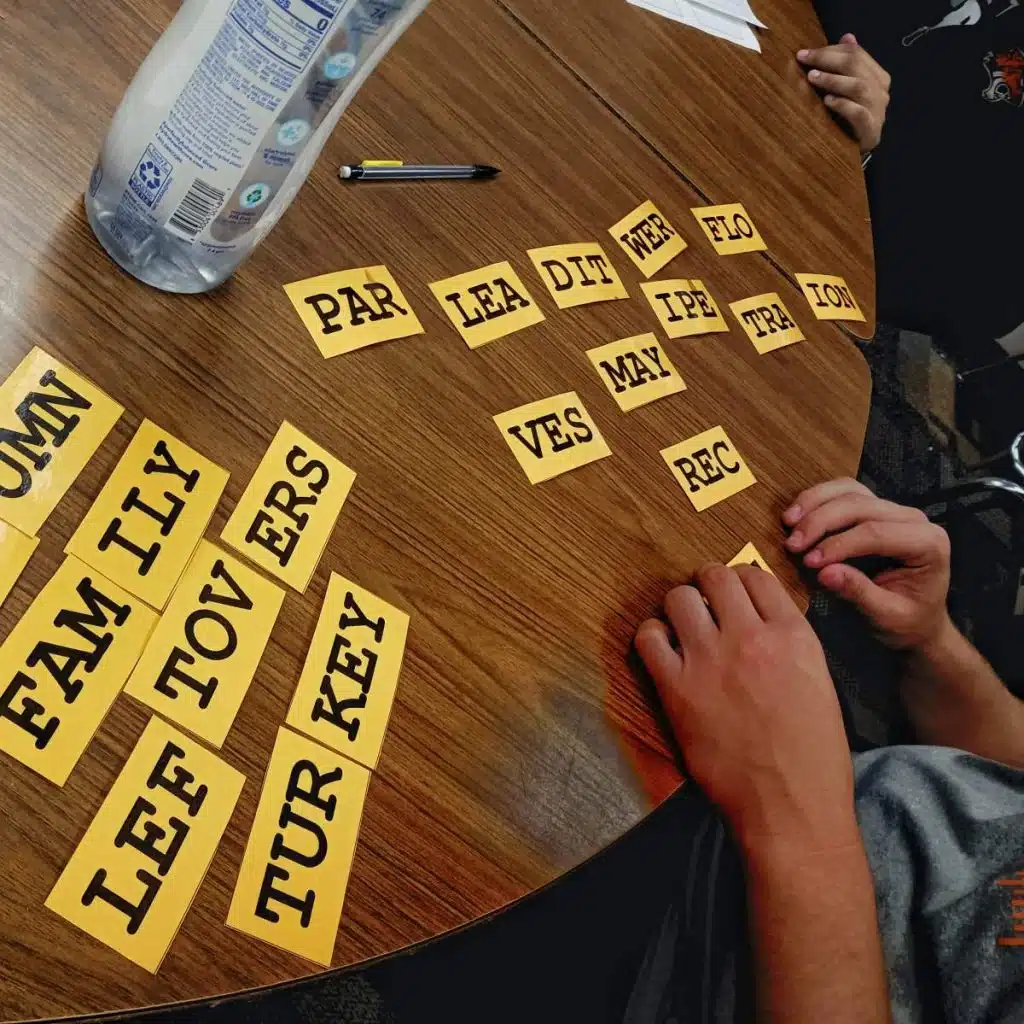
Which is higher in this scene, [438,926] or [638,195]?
[638,195]

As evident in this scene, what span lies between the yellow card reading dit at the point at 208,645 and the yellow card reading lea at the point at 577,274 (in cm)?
37

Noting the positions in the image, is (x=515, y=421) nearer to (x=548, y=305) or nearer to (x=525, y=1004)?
(x=548, y=305)

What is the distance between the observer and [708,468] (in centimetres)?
73

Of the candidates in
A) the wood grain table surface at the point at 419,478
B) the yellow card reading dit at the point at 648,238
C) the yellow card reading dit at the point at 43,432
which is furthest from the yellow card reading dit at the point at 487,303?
the yellow card reading dit at the point at 43,432

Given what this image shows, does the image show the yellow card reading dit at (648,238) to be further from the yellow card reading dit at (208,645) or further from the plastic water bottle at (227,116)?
the yellow card reading dit at (208,645)

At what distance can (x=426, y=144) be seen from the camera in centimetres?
71

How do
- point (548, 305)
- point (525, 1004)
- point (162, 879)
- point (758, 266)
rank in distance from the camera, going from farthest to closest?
point (758, 266) → point (525, 1004) → point (548, 305) → point (162, 879)

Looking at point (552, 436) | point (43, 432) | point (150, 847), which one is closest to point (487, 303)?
point (552, 436)

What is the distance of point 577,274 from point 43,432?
0.44m

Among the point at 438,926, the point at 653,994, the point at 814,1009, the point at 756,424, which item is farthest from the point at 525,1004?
the point at 756,424

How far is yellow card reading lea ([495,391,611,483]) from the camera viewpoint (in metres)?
0.62

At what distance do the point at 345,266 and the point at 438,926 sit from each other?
41 cm

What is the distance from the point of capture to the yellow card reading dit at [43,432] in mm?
421

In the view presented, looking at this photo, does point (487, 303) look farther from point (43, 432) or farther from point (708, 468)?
point (43, 432)
